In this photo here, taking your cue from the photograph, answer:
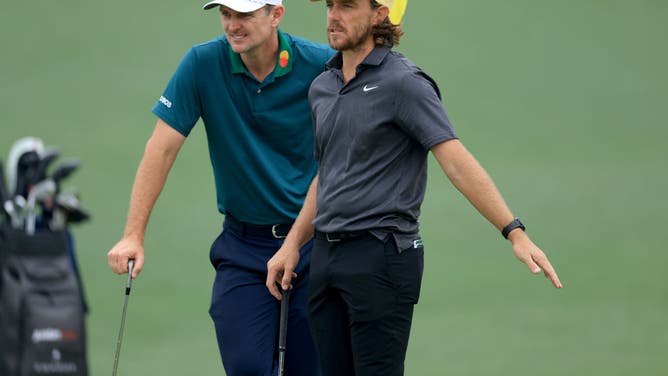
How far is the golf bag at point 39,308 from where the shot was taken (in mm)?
3838

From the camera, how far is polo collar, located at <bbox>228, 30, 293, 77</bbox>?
15.8 feet

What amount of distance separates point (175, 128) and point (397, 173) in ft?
3.37

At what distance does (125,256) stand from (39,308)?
2.59 ft

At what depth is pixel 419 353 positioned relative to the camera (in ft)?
23.1

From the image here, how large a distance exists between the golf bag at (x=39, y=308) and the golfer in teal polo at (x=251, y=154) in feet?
2.78

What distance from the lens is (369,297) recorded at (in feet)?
13.3

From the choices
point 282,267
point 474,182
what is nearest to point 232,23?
point 282,267

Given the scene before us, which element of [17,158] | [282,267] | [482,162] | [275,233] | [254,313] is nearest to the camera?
[17,158]

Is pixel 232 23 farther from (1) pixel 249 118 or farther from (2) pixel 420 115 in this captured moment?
(2) pixel 420 115

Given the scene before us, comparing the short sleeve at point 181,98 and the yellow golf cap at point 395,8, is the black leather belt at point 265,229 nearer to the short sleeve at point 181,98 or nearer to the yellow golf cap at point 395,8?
the short sleeve at point 181,98

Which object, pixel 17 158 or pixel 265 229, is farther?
pixel 265 229

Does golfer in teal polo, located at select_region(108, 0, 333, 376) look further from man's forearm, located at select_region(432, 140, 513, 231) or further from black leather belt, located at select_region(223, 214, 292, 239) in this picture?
man's forearm, located at select_region(432, 140, 513, 231)

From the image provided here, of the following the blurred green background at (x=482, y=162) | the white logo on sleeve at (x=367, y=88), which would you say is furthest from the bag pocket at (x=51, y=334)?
the blurred green background at (x=482, y=162)

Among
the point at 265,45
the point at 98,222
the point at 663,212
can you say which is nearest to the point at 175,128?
the point at 265,45
